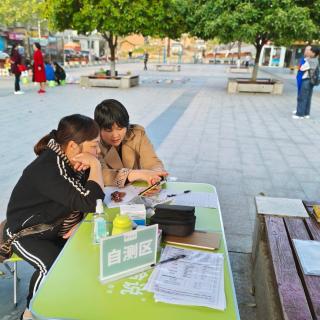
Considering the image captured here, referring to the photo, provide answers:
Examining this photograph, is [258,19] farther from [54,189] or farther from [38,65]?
[54,189]

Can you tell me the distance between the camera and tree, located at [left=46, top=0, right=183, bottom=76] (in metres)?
12.7

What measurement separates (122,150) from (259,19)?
10.9 meters

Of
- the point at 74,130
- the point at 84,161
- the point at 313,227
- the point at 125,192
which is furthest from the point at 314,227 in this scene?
the point at 74,130

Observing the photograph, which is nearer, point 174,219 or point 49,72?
point 174,219

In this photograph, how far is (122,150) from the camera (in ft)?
8.61

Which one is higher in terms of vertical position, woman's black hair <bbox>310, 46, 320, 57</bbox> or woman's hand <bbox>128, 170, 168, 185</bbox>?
woman's black hair <bbox>310, 46, 320, 57</bbox>

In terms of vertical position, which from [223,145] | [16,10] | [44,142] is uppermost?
[16,10]

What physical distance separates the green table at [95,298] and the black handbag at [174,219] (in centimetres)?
28

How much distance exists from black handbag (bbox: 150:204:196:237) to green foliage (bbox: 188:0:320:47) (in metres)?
10.9

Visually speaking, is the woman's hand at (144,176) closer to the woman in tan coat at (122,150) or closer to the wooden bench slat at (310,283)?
the woman in tan coat at (122,150)

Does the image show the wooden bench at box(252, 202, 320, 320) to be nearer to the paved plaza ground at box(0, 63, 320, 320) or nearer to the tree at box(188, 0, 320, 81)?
the paved plaza ground at box(0, 63, 320, 320)

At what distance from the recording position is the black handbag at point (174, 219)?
1650mm

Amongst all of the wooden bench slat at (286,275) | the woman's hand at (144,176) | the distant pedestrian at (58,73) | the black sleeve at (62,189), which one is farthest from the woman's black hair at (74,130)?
the distant pedestrian at (58,73)

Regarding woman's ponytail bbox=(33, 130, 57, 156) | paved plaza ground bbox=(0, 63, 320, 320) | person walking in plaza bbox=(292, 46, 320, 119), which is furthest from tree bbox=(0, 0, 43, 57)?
woman's ponytail bbox=(33, 130, 57, 156)
